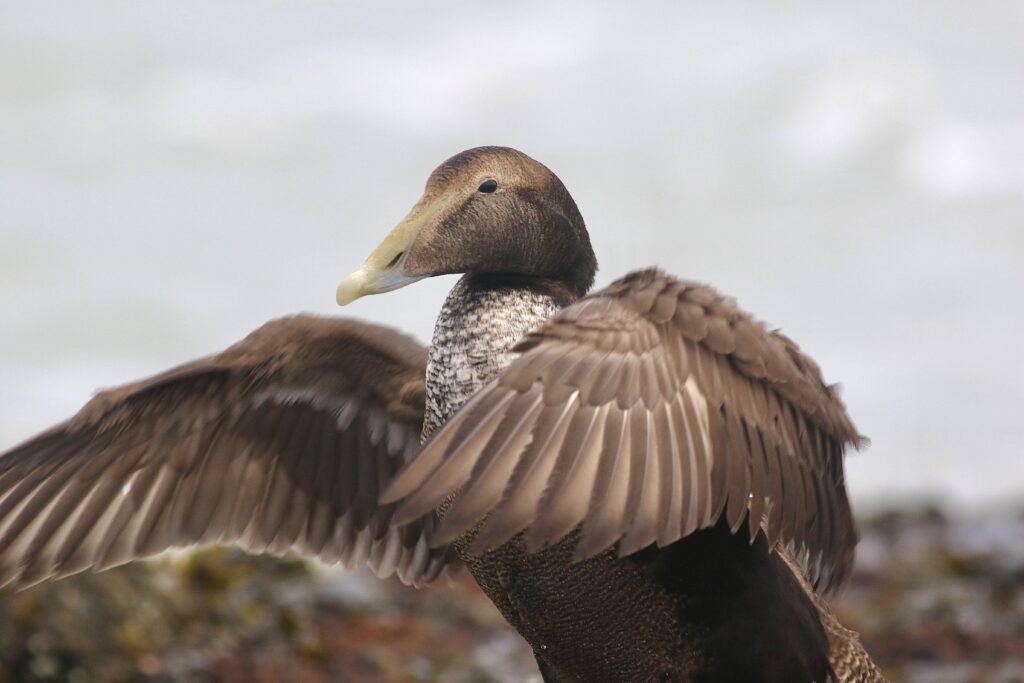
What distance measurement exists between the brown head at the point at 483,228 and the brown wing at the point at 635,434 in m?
0.74

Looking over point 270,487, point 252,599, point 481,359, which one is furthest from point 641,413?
point 252,599

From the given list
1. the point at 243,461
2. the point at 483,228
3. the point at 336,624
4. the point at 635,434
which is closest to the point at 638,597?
the point at 635,434

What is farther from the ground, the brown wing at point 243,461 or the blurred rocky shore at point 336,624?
the brown wing at point 243,461

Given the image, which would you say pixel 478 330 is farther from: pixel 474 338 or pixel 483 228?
pixel 483 228

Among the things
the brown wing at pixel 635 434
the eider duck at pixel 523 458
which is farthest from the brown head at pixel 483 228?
the brown wing at pixel 635 434

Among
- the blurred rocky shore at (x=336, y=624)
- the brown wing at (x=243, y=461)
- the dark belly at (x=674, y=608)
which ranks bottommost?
the blurred rocky shore at (x=336, y=624)

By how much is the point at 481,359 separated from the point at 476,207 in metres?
0.46

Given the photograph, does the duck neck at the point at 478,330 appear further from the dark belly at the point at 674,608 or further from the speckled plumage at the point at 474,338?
the dark belly at the point at 674,608

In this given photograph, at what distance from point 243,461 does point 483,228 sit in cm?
131

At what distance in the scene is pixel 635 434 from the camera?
148 inches

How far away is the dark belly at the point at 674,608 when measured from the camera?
4.45 meters

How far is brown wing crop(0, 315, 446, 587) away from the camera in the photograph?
503cm

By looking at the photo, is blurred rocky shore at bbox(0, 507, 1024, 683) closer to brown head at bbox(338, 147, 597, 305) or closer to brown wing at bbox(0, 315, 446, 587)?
brown wing at bbox(0, 315, 446, 587)

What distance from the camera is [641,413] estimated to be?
3812mm
